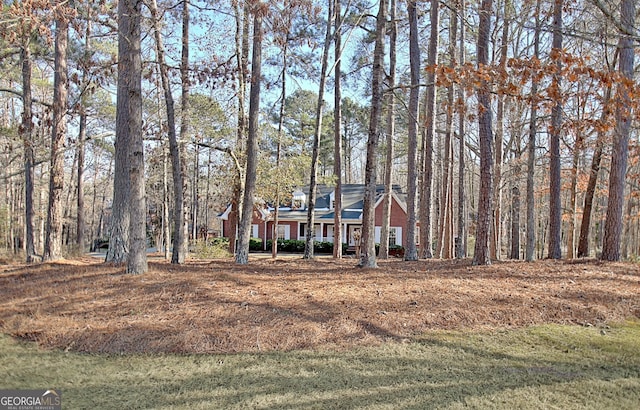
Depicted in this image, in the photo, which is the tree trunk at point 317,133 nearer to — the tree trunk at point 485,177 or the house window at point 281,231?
the tree trunk at point 485,177

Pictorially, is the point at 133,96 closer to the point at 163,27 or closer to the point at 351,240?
the point at 163,27

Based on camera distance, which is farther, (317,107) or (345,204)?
(345,204)

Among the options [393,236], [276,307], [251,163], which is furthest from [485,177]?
[393,236]

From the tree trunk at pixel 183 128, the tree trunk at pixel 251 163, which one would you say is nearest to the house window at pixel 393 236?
the tree trunk at pixel 183 128

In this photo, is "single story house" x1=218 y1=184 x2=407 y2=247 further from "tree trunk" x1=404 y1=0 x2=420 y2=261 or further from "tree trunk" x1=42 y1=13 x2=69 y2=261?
"tree trunk" x1=42 y1=13 x2=69 y2=261

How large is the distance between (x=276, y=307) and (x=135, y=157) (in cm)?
376

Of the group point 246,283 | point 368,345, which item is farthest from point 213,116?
point 368,345

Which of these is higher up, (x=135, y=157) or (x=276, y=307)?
(x=135, y=157)

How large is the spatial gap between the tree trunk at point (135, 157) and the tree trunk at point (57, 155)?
4647mm

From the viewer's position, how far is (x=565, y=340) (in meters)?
4.68

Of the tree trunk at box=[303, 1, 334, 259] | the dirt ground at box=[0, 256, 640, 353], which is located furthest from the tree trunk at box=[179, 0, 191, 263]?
the tree trunk at box=[303, 1, 334, 259]

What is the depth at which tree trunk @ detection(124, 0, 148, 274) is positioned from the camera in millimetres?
7062

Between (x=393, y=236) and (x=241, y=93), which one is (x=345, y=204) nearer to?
(x=393, y=236)

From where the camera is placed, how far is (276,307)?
539cm
